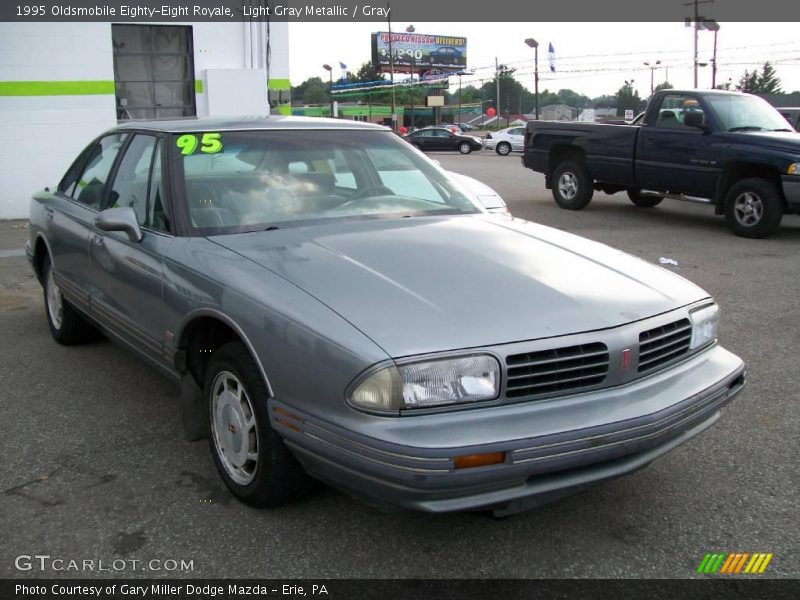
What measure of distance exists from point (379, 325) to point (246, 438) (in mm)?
827

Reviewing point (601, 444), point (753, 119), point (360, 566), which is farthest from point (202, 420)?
point (753, 119)

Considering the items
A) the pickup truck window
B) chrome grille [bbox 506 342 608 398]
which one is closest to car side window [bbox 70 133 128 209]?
chrome grille [bbox 506 342 608 398]

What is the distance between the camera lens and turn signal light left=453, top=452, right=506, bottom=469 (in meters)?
2.43

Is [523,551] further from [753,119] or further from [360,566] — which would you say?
[753,119]

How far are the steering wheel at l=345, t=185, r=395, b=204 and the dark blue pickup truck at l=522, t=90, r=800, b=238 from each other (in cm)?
723

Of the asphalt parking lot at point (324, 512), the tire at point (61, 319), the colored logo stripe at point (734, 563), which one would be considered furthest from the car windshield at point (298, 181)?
the colored logo stripe at point (734, 563)

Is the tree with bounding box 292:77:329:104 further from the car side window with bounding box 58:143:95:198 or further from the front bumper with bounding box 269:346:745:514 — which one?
the front bumper with bounding box 269:346:745:514

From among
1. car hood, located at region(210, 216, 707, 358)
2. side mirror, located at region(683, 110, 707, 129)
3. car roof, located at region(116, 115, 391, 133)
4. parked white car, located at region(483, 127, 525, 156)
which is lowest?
car hood, located at region(210, 216, 707, 358)

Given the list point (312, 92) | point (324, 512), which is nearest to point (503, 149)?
point (324, 512)

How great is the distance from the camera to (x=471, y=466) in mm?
2445

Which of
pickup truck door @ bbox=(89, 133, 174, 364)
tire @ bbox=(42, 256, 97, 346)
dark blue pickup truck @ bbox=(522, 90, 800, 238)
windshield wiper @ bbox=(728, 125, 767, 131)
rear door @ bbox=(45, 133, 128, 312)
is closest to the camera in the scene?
pickup truck door @ bbox=(89, 133, 174, 364)

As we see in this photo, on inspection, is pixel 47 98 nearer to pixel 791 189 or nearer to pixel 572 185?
pixel 572 185

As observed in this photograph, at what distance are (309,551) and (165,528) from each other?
0.59 meters

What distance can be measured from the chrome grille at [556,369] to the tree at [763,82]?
300 feet
